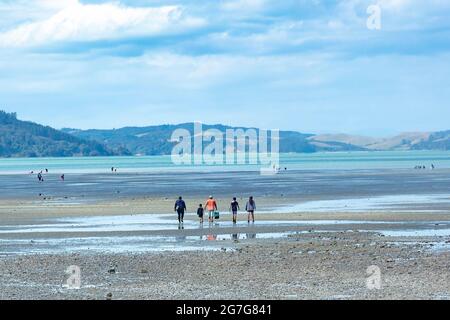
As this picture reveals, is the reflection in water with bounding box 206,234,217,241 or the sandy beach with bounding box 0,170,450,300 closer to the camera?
the sandy beach with bounding box 0,170,450,300

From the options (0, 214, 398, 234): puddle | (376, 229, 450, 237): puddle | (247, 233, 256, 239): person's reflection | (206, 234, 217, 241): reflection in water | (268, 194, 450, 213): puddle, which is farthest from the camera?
(268, 194, 450, 213): puddle

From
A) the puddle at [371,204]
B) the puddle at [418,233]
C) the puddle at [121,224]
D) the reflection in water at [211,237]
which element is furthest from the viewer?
the puddle at [371,204]

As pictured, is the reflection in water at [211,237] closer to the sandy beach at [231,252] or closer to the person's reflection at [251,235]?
the sandy beach at [231,252]

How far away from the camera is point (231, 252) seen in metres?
30.3

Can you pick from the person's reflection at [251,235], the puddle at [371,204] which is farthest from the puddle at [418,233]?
the puddle at [371,204]

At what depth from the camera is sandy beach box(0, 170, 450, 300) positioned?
2231 centimetres

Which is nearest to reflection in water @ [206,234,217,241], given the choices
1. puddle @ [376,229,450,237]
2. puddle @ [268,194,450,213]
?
puddle @ [376,229,450,237]

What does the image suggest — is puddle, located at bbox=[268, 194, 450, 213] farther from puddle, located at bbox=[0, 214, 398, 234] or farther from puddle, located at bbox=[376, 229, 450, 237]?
puddle, located at bbox=[376, 229, 450, 237]

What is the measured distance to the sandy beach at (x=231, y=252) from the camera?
2231 centimetres

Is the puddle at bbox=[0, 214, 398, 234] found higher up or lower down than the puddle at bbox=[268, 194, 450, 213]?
lower down

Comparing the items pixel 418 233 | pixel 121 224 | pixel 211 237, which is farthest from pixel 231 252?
pixel 121 224

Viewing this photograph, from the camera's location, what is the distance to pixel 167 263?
27.6 meters

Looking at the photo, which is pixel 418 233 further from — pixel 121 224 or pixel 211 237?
pixel 121 224
